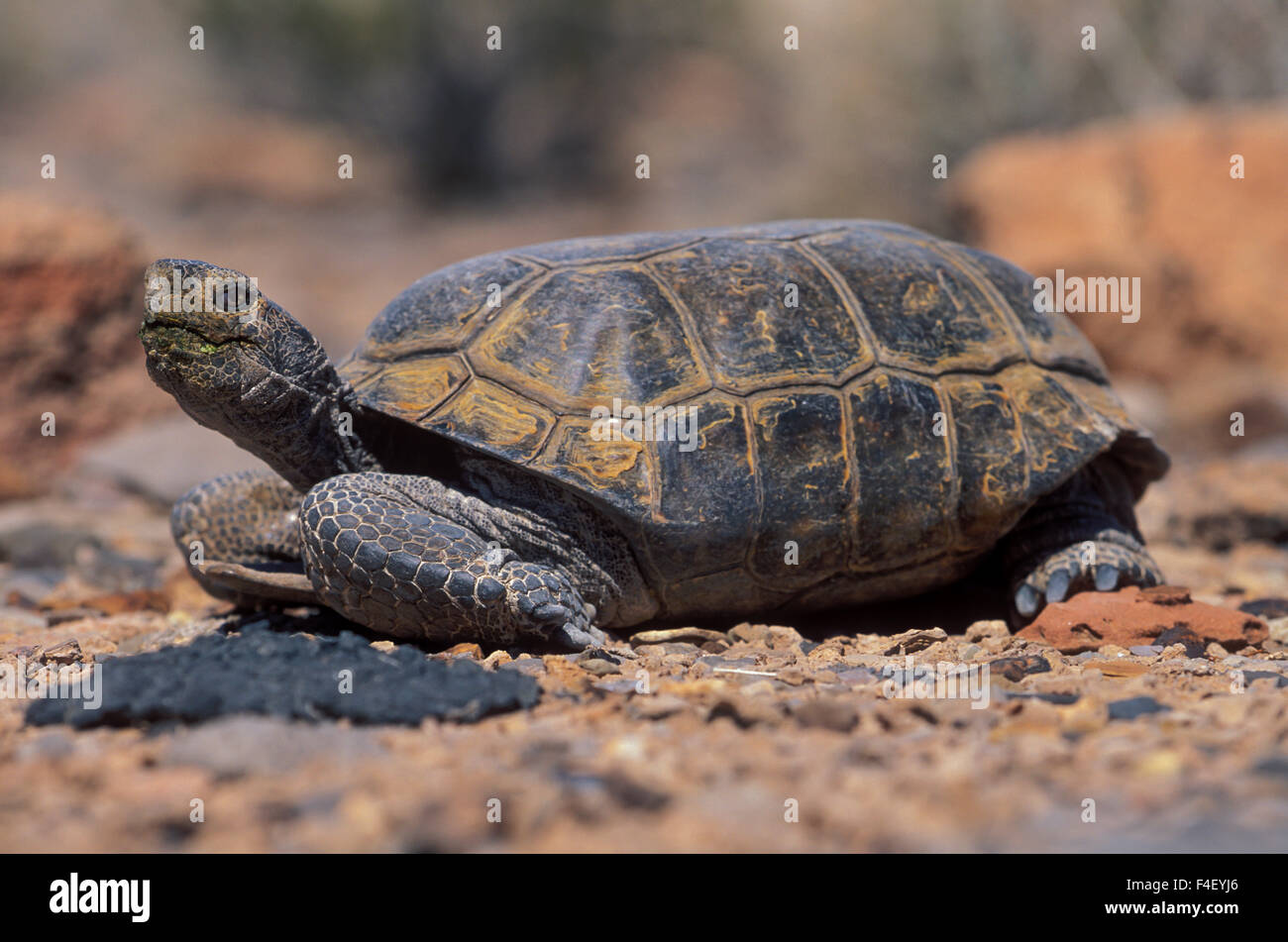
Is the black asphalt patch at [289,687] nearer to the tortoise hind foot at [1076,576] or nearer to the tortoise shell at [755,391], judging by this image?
the tortoise shell at [755,391]

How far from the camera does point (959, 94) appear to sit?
692 inches

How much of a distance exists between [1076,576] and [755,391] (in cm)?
156

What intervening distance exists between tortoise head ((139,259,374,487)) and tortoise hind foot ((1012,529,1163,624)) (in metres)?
2.72

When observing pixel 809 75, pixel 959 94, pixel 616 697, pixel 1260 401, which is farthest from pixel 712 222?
pixel 616 697

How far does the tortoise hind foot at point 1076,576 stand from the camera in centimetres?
445

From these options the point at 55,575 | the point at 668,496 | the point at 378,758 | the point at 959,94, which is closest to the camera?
the point at 378,758

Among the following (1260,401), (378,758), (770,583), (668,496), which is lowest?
(378,758)

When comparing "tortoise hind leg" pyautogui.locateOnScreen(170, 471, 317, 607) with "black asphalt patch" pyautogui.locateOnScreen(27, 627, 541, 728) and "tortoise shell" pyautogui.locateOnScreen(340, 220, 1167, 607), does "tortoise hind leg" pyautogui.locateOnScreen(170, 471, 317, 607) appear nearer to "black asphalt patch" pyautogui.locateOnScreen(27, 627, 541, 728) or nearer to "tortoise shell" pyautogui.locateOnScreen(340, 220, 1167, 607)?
"tortoise shell" pyautogui.locateOnScreen(340, 220, 1167, 607)

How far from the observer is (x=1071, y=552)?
14.9 feet

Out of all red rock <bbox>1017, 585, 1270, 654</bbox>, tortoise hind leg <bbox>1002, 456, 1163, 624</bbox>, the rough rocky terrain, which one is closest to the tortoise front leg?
the rough rocky terrain

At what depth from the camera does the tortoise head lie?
12.4 feet

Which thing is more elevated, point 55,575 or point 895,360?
point 895,360
